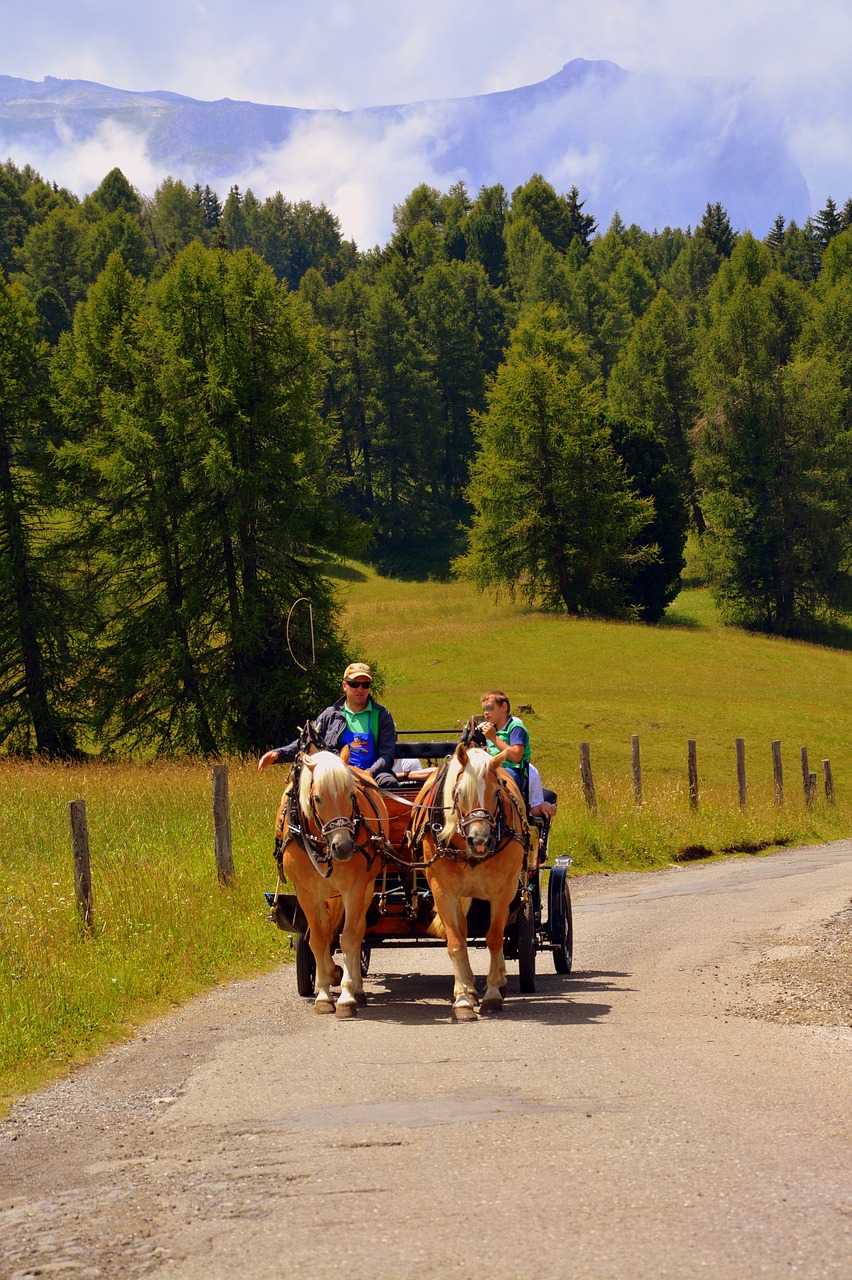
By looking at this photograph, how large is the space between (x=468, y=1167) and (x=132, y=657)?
33015 millimetres

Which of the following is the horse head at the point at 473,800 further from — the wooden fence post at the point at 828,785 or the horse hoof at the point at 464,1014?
the wooden fence post at the point at 828,785

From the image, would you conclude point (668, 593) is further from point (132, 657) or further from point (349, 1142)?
point (349, 1142)

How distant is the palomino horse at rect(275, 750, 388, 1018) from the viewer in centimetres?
979

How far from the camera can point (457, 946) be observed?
974 cm

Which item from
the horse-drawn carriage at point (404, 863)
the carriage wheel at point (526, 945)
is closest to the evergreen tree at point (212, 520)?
the carriage wheel at point (526, 945)

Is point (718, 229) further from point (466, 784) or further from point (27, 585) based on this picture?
point (466, 784)

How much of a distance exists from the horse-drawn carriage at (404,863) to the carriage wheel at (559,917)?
3.10 ft

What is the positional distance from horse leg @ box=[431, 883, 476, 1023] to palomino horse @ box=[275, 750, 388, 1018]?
56 cm

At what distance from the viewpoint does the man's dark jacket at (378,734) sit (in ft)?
36.1

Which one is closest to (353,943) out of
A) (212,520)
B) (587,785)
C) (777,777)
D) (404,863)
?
(404,863)

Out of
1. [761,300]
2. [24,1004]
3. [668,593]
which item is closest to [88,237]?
[761,300]

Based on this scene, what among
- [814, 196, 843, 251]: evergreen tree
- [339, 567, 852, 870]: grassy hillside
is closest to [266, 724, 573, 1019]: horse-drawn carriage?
[339, 567, 852, 870]: grassy hillside

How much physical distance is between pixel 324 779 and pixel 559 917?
2.98 m

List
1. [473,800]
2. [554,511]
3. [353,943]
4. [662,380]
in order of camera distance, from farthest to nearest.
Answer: [662,380]
[554,511]
[353,943]
[473,800]
